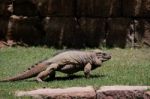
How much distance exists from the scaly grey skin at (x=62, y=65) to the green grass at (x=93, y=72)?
0.17 metres

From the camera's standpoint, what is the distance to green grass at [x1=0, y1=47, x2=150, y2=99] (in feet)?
33.4

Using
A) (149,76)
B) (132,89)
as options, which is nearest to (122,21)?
(149,76)

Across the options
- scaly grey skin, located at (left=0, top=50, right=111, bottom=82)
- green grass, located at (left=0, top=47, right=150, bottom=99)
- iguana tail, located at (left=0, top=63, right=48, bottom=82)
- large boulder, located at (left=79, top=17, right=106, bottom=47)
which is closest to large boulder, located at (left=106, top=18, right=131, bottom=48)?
large boulder, located at (left=79, top=17, right=106, bottom=47)

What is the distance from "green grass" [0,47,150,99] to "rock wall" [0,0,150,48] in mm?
754

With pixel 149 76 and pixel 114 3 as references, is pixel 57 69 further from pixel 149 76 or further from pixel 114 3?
pixel 114 3

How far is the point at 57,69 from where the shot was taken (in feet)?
35.2

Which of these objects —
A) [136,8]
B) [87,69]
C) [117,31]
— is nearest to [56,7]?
[117,31]

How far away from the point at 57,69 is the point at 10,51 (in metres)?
5.38

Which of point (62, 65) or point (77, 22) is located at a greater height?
point (62, 65)

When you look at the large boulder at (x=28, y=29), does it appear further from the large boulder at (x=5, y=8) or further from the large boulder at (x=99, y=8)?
the large boulder at (x=99, y=8)

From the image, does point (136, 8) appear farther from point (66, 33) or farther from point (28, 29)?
point (28, 29)

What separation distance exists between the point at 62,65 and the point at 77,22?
20.7ft

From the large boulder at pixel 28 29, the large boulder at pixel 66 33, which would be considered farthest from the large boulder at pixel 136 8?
the large boulder at pixel 28 29

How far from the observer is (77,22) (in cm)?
1694
